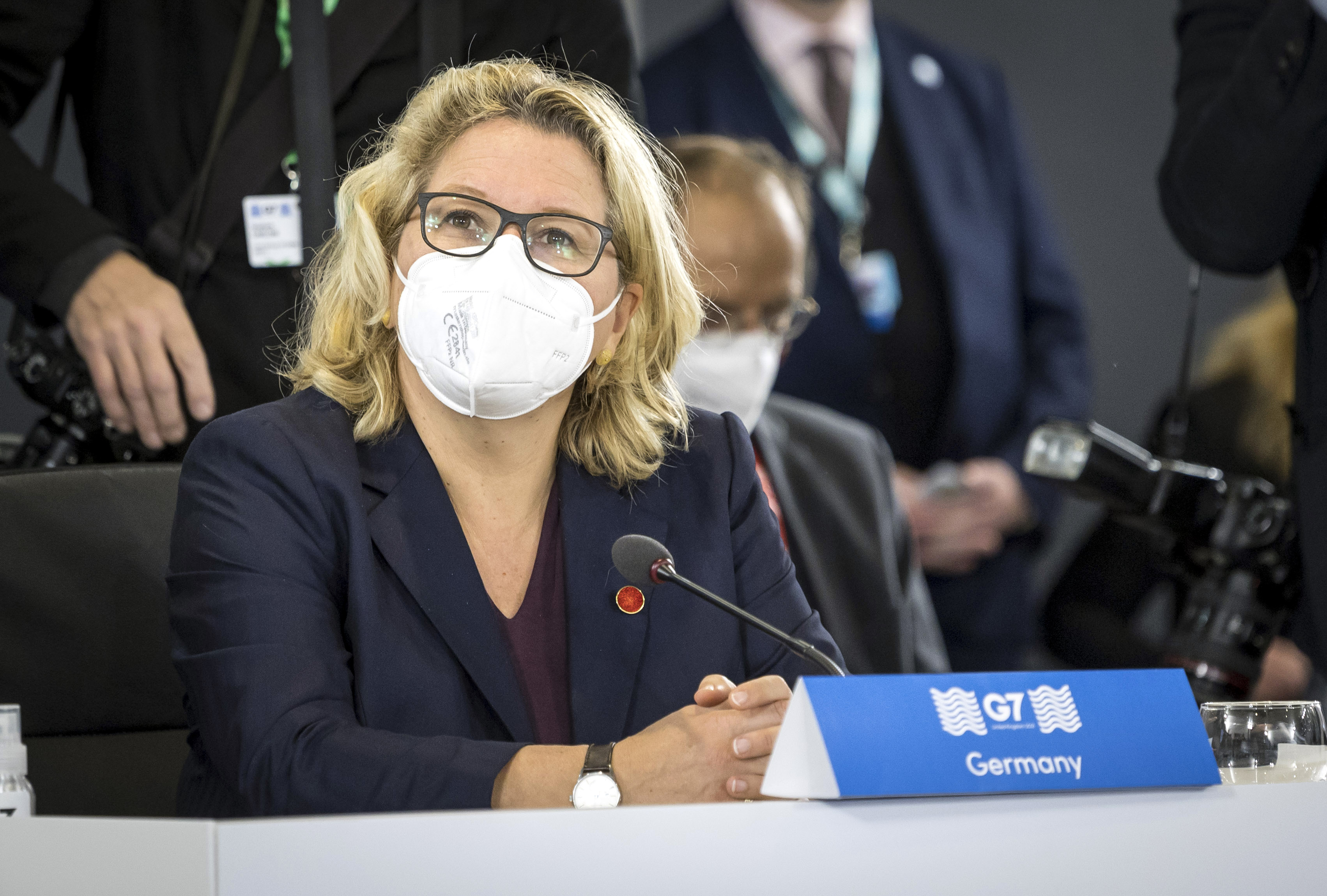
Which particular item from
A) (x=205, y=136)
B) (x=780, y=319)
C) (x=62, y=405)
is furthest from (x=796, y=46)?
(x=62, y=405)

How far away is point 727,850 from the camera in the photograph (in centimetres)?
71

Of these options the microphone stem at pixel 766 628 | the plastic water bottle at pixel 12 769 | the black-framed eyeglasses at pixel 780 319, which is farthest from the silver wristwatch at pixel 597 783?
the black-framed eyeglasses at pixel 780 319

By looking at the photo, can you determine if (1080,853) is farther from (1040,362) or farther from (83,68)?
(1040,362)

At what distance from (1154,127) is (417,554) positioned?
8.67ft

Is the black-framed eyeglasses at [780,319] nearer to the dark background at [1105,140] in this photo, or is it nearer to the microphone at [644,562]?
the dark background at [1105,140]

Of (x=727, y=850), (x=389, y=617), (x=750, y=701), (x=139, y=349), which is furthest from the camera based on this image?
(x=139, y=349)

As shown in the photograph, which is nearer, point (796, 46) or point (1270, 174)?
point (1270, 174)

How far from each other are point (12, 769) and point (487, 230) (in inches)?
28.0

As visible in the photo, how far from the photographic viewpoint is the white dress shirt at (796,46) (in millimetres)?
3311

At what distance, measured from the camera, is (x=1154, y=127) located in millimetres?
3348

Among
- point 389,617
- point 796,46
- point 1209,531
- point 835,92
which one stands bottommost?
point 1209,531

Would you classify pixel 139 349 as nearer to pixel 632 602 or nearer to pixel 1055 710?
pixel 632 602

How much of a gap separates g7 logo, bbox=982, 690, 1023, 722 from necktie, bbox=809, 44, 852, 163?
8.57 ft

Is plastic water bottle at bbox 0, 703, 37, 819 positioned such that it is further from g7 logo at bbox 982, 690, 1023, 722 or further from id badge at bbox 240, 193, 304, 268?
id badge at bbox 240, 193, 304, 268
